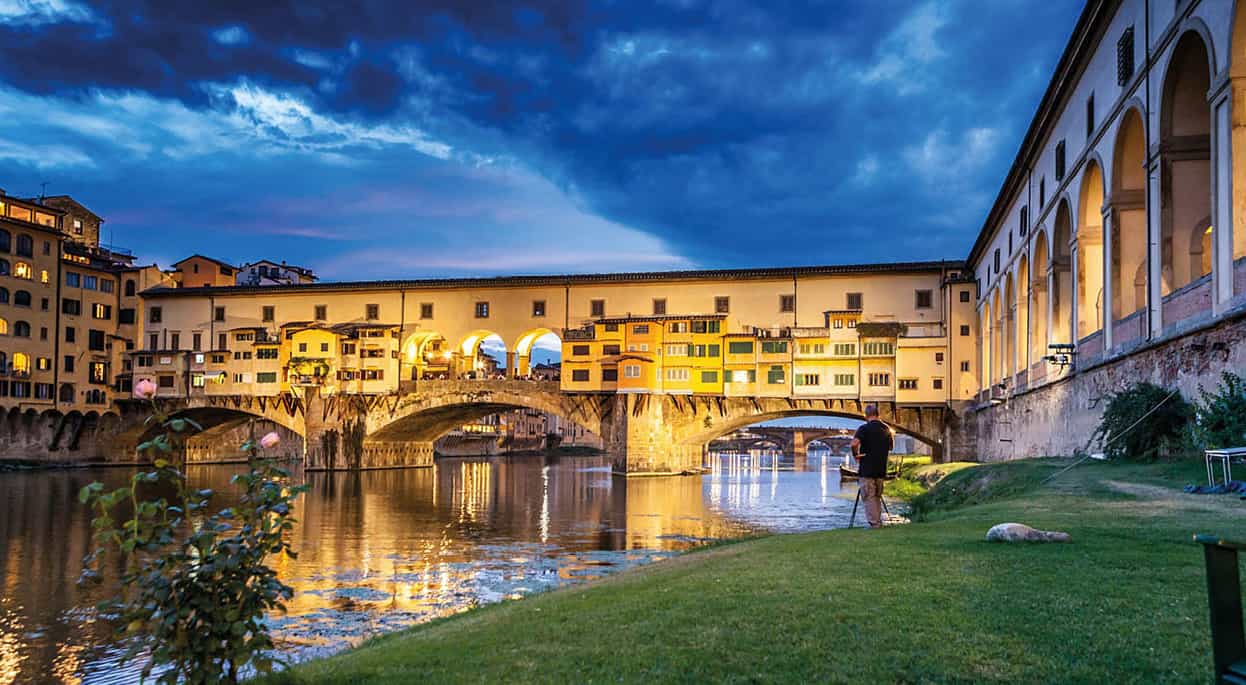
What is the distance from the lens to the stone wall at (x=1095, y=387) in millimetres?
16391

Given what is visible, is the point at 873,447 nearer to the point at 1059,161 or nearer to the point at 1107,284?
the point at 1107,284

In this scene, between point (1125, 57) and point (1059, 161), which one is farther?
point (1059, 161)

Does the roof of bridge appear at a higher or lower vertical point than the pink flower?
higher

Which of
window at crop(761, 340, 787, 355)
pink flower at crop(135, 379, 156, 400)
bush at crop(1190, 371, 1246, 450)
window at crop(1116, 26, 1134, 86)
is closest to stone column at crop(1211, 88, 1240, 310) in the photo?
bush at crop(1190, 371, 1246, 450)

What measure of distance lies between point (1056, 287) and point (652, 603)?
27.8 meters

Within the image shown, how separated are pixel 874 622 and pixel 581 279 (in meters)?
61.4

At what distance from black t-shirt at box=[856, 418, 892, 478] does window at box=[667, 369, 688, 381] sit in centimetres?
4811

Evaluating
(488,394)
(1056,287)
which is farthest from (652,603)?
(488,394)

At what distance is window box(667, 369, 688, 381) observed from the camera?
207 ft

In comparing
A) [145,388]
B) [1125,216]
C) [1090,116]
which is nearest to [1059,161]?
[1090,116]

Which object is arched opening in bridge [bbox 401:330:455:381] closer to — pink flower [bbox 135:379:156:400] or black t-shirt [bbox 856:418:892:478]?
black t-shirt [bbox 856:418:892:478]

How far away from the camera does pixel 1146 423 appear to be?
63.1 feet

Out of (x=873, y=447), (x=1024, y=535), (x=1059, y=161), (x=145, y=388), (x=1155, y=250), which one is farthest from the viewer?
(x=1059, y=161)

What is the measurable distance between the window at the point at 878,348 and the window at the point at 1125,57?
1456 inches
